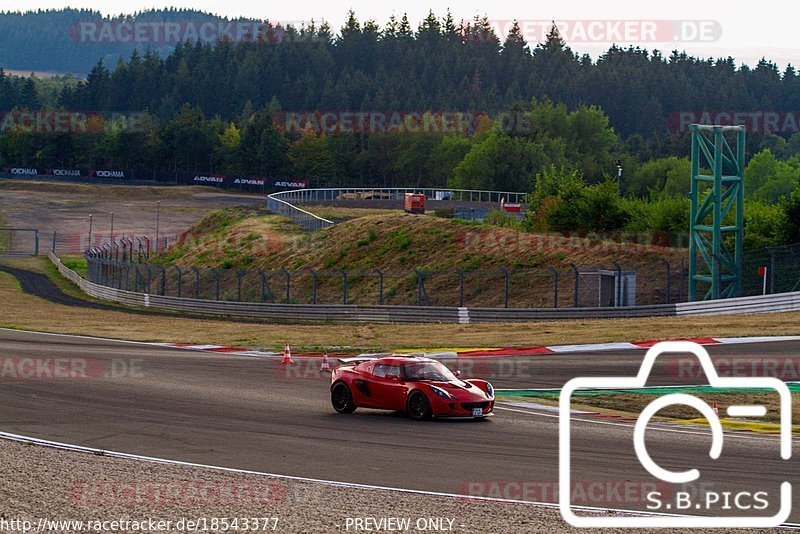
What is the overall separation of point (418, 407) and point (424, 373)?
0.70m

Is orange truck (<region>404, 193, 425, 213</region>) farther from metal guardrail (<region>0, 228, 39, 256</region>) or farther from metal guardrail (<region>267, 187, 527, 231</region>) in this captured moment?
metal guardrail (<region>0, 228, 39, 256</region>)

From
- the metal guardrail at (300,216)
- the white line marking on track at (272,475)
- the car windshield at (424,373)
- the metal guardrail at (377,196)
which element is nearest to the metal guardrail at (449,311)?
the car windshield at (424,373)

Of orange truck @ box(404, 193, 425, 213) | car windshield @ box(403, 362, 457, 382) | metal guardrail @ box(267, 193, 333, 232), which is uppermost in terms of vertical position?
orange truck @ box(404, 193, 425, 213)

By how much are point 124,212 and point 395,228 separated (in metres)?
69.4

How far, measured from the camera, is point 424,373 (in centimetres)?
2070

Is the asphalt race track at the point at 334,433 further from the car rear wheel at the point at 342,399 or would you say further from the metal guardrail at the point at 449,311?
the metal guardrail at the point at 449,311

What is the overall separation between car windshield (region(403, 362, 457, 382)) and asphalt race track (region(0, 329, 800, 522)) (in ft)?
2.86

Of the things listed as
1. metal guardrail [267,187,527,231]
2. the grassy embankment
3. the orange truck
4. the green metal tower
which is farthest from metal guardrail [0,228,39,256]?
the green metal tower

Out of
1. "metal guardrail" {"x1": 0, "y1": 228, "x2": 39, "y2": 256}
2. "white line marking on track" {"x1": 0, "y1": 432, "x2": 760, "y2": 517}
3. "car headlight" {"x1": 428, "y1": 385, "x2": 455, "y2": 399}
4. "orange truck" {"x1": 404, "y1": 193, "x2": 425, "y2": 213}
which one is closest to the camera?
"white line marking on track" {"x1": 0, "y1": 432, "x2": 760, "y2": 517}

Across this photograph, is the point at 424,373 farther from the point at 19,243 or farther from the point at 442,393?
the point at 19,243

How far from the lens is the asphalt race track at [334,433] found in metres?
15.6

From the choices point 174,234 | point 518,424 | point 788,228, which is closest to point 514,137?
point 174,234

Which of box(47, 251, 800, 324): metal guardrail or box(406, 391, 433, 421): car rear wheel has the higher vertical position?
box(406, 391, 433, 421): car rear wheel

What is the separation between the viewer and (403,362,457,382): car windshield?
814 inches
